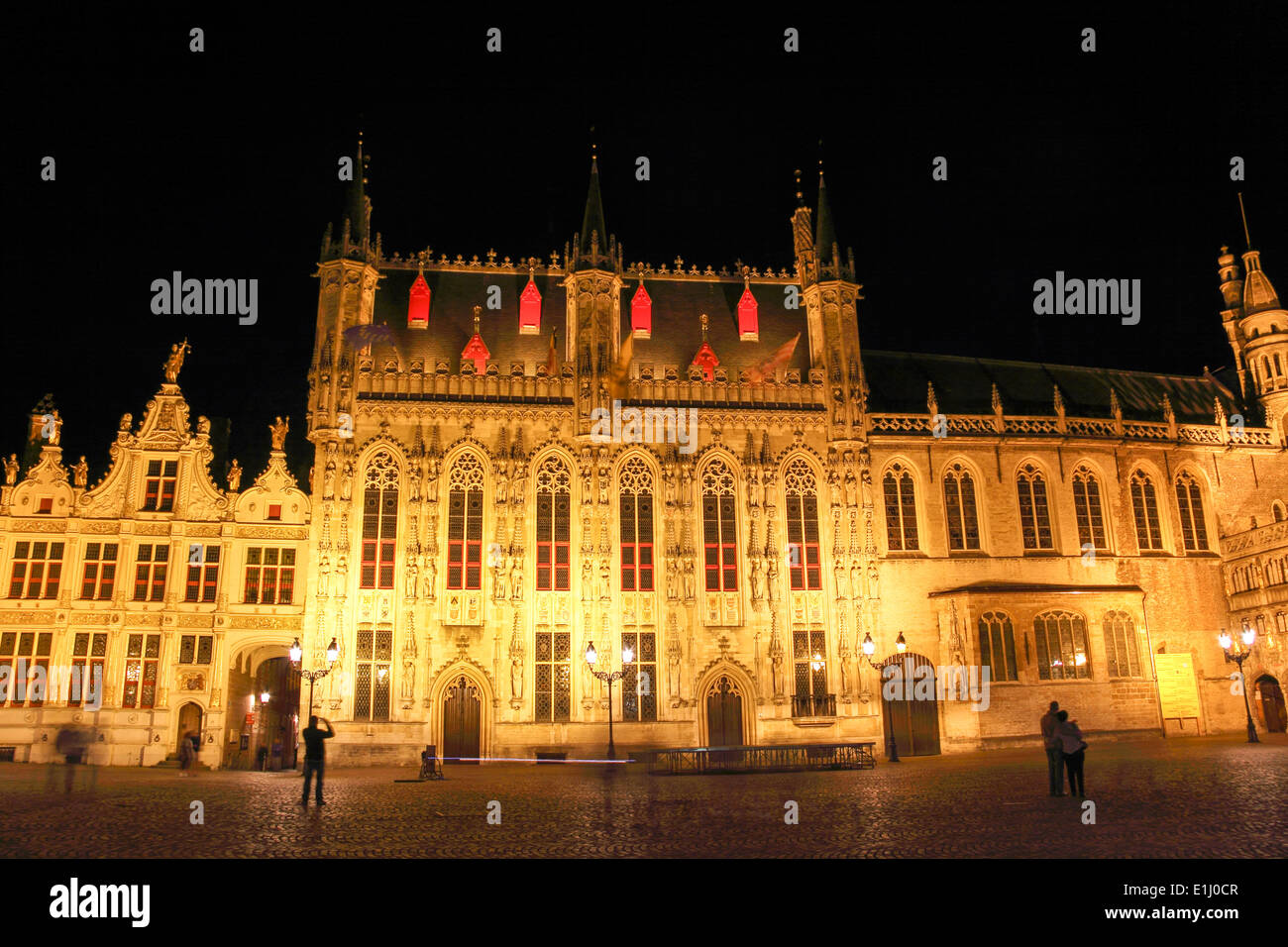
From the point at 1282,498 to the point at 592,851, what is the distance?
41404 millimetres

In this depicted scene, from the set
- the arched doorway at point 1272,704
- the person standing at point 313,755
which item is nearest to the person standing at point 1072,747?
the person standing at point 313,755

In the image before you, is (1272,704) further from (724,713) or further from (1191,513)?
(724,713)

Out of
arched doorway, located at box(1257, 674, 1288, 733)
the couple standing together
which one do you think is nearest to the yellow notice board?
arched doorway, located at box(1257, 674, 1288, 733)

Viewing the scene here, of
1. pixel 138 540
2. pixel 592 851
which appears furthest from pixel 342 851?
pixel 138 540

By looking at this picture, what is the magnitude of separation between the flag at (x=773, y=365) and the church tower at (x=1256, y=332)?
22501mm

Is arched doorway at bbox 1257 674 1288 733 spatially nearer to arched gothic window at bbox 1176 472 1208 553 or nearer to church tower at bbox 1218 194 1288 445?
arched gothic window at bbox 1176 472 1208 553

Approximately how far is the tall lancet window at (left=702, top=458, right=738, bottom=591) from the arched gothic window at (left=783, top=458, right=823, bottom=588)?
217cm

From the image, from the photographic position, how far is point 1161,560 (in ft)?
131

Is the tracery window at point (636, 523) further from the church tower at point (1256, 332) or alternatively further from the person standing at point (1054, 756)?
the church tower at point (1256, 332)

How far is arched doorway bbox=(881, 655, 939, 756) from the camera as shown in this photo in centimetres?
3656

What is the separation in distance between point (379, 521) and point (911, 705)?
21492 millimetres

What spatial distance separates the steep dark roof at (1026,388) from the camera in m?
42.6

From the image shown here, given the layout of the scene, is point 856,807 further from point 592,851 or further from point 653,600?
point 653,600

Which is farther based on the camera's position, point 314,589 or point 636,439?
point 636,439
